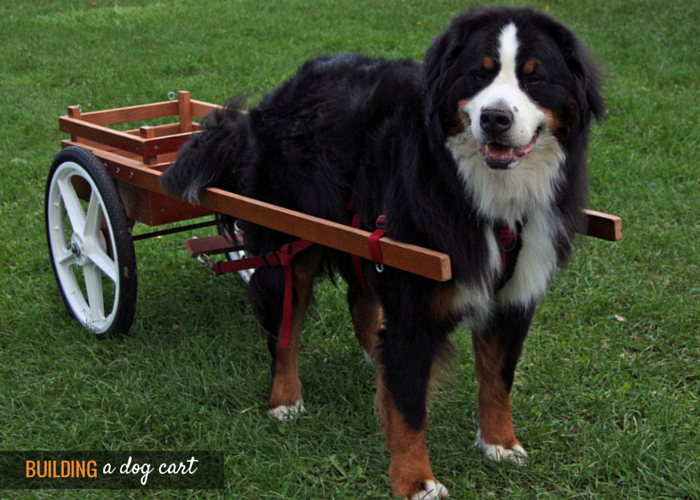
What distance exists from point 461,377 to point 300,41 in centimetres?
704

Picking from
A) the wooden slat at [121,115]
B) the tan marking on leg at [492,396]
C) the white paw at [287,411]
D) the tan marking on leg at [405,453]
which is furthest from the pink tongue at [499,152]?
the wooden slat at [121,115]

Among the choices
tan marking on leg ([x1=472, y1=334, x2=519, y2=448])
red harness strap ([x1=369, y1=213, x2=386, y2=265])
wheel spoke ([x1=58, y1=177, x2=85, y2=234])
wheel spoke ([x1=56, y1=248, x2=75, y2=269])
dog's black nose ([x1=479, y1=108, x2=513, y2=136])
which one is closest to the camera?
dog's black nose ([x1=479, y1=108, x2=513, y2=136])

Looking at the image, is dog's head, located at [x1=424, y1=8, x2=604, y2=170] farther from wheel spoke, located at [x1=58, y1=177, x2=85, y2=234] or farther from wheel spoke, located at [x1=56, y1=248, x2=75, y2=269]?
wheel spoke, located at [x1=56, y1=248, x2=75, y2=269]

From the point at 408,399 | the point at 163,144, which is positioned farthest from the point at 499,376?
the point at 163,144

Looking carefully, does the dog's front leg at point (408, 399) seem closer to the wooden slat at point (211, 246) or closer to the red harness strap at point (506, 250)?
the red harness strap at point (506, 250)

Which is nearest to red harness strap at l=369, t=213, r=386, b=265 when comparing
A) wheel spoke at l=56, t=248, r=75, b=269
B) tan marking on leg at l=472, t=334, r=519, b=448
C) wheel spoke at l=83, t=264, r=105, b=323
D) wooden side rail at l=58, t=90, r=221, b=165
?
tan marking on leg at l=472, t=334, r=519, b=448

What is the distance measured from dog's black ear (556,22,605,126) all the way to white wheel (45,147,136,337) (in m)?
2.07

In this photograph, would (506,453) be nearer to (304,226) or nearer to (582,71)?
(304,226)

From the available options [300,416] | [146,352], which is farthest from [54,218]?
[300,416]

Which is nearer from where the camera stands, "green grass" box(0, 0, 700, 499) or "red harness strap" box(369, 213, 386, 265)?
"red harness strap" box(369, 213, 386, 265)

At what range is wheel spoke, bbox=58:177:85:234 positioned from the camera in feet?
11.8

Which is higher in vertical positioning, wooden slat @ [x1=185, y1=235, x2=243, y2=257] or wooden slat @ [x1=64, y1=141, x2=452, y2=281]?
wooden slat @ [x1=64, y1=141, x2=452, y2=281]

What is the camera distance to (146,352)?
3.49 metres

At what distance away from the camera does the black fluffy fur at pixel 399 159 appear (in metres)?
2.18
